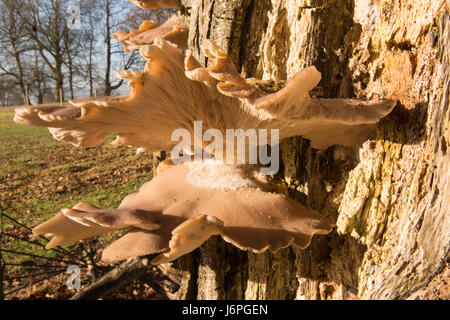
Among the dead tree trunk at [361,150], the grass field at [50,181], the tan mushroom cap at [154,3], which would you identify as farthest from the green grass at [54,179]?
the dead tree trunk at [361,150]

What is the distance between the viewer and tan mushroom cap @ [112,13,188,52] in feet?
9.30

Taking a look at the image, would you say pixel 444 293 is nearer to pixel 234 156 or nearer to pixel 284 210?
pixel 284 210

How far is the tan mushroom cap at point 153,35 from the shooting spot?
2.83 m

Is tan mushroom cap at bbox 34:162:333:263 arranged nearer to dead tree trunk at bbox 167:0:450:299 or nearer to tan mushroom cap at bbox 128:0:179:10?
dead tree trunk at bbox 167:0:450:299

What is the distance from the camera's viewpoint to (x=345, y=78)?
74.9 inches

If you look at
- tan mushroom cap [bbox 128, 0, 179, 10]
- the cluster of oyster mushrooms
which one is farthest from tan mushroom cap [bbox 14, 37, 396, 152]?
tan mushroom cap [bbox 128, 0, 179, 10]

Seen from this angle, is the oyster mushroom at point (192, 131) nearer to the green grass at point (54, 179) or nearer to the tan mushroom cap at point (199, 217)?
the tan mushroom cap at point (199, 217)

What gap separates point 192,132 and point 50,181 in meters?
9.15

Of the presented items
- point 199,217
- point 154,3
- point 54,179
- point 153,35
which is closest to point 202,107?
point 199,217

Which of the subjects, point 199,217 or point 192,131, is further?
point 192,131

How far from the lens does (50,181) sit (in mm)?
9164

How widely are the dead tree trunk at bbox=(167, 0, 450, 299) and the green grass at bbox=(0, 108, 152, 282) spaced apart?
17.9 ft

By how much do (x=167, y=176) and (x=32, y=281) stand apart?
501cm

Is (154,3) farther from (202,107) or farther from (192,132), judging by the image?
(202,107)
